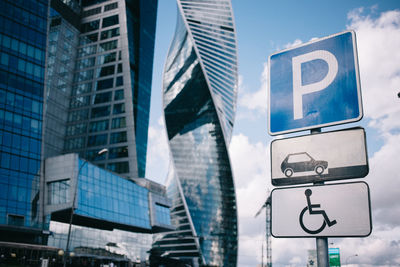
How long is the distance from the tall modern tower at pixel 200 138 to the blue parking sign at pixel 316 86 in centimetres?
12923

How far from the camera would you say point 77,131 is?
8512 centimetres

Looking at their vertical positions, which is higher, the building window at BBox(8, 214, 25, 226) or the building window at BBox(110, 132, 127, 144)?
the building window at BBox(110, 132, 127, 144)

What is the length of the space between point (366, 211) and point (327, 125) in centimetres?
99

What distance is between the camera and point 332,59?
4.23m

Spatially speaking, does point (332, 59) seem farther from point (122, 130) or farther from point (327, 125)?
point (122, 130)

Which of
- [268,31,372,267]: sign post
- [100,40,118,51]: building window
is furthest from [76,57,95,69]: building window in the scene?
[268,31,372,267]: sign post

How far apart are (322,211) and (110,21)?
310 ft

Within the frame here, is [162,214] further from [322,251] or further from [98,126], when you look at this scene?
[322,251]

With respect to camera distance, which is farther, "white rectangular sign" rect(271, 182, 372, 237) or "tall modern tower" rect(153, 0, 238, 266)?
"tall modern tower" rect(153, 0, 238, 266)

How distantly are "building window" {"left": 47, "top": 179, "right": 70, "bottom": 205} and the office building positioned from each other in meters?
0.14

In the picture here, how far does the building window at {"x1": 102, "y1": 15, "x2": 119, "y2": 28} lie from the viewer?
297ft

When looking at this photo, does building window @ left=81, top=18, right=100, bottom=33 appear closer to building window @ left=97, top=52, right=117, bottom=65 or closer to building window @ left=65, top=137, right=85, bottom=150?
building window @ left=97, top=52, right=117, bottom=65

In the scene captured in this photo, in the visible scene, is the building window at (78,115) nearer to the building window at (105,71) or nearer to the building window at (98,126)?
the building window at (98,126)

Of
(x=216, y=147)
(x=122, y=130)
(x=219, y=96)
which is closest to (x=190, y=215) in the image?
(x=216, y=147)
